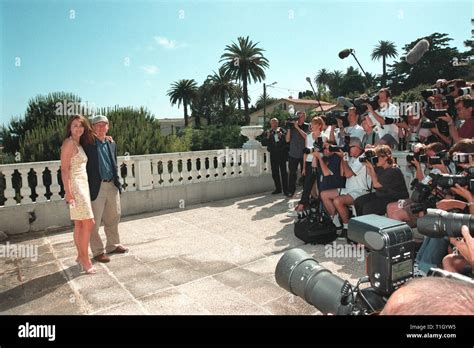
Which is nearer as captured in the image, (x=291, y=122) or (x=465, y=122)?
(x=465, y=122)

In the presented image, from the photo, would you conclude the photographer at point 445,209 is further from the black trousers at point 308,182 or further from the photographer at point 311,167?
the black trousers at point 308,182

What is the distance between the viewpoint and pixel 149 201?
6988mm

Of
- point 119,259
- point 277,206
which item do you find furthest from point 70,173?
point 277,206

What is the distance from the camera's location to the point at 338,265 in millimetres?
4195

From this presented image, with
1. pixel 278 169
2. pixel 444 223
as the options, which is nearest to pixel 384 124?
pixel 278 169

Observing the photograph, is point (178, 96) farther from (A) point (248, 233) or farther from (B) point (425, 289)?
(B) point (425, 289)

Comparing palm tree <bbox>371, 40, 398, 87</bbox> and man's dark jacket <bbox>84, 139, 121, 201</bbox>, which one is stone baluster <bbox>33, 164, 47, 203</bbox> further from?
palm tree <bbox>371, 40, 398, 87</bbox>

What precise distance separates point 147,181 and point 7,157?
3.44m

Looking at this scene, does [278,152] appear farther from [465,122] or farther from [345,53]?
[465,122]


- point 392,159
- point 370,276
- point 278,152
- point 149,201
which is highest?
point 278,152

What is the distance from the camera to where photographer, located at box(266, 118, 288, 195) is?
8.05m

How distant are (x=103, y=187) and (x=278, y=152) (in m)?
4.48

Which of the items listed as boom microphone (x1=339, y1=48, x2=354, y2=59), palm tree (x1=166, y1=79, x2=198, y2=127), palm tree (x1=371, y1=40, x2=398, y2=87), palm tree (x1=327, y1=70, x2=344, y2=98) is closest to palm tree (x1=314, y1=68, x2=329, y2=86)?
palm tree (x1=327, y1=70, x2=344, y2=98)

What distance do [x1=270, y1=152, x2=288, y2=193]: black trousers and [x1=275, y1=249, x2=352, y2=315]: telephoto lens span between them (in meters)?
5.99
